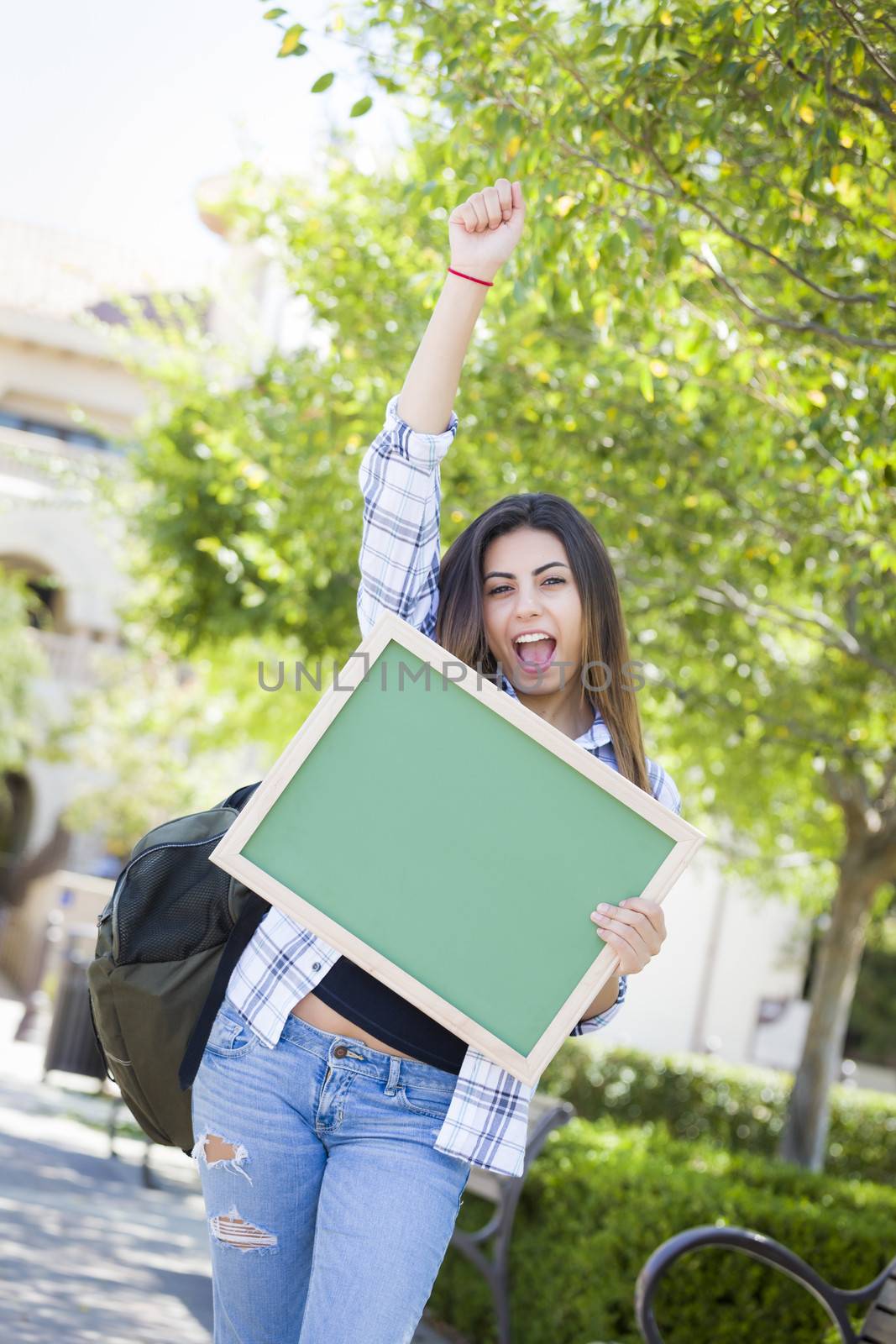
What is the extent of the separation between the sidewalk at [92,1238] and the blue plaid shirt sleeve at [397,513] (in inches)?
129

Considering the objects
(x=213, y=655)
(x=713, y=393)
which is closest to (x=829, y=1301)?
(x=713, y=393)

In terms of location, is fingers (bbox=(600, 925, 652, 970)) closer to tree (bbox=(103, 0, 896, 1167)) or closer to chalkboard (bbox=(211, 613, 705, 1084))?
chalkboard (bbox=(211, 613, 705, 1084))

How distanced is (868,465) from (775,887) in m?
10.8

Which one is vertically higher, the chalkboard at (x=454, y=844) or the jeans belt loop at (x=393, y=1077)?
the chalkboard at (x=454, y=844)

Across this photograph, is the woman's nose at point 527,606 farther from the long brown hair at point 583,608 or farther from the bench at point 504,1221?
the bench at point 504,1221

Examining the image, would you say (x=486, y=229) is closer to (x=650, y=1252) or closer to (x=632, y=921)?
(x=632, y=921)

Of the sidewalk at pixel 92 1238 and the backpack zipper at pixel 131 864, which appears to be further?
the sidewalk at pixel 92 1238

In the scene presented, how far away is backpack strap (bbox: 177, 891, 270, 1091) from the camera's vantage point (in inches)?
97.3

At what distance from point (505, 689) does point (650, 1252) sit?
324 centimetres

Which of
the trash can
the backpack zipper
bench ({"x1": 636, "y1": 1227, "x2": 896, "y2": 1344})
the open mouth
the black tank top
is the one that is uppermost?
the open mouth

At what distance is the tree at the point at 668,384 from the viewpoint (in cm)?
405

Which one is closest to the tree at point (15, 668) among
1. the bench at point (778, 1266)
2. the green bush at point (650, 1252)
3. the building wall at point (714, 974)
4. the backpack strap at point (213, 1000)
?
the building wall at point (714, 974)

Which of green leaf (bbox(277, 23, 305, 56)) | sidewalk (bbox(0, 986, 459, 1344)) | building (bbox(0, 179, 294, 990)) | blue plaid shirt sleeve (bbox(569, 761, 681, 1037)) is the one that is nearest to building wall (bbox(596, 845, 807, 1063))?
building (bbox(0, 179, 294, 990))

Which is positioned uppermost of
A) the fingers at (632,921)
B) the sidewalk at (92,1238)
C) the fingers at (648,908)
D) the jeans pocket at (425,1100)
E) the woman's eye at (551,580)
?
the woman's eye at (551,580)
